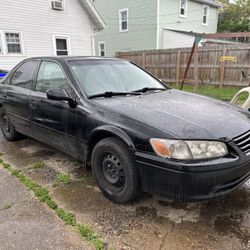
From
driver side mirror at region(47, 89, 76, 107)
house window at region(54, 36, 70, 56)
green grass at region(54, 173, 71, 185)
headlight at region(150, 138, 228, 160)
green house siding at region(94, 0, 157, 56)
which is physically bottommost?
green grass at region(54, 173, 71, 185)

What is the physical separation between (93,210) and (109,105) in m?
1.17

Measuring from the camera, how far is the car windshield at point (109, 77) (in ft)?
11.1

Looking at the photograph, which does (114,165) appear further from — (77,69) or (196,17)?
(196,17)

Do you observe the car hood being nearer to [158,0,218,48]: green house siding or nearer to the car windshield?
the car windshield

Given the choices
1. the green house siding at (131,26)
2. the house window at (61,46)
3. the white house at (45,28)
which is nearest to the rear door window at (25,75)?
the white house at (45,28)

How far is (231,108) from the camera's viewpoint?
3242mm

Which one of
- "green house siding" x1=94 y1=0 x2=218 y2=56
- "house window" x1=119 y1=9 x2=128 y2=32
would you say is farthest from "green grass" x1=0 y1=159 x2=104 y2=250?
"house window" x1=119 y1=9 x2=128 y2=32

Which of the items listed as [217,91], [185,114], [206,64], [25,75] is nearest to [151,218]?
[185,114]

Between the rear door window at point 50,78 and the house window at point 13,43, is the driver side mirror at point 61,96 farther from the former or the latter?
the house window at point 13,43

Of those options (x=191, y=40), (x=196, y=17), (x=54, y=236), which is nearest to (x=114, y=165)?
(x=54, y=236)

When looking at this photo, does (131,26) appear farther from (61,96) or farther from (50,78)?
(61,96)

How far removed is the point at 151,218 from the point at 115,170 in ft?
2.05

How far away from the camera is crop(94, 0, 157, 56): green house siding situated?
18781 mm

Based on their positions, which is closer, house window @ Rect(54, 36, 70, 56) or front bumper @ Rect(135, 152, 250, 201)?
front bumper @ Rect(135, 152, 250, 201)
